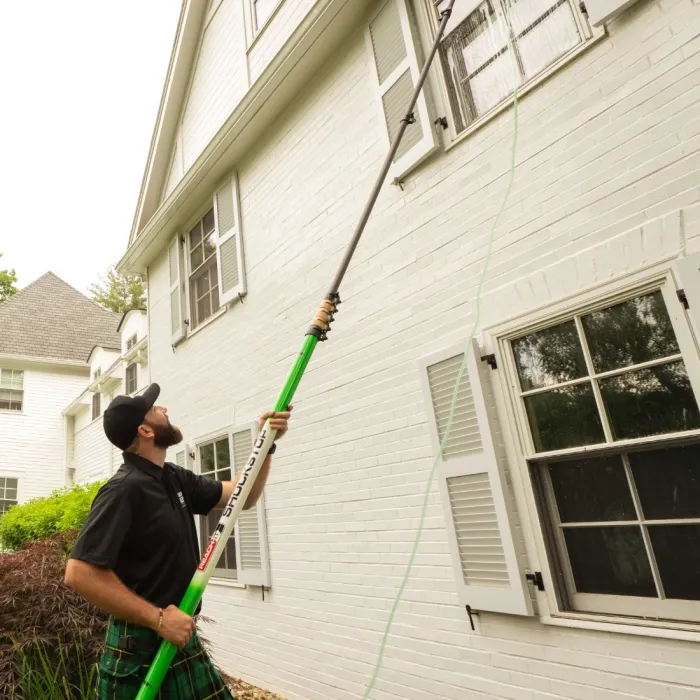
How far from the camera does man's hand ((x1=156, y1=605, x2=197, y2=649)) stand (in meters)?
1.77

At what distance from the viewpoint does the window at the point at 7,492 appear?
1298cm

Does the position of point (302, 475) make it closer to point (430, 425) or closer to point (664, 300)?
point (430, 425)

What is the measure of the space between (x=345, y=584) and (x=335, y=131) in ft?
12.5

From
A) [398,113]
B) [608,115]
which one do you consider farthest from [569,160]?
[398,113]

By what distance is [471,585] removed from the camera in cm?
299

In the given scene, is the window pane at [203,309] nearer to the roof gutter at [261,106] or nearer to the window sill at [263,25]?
the roof gutter at [261,106]

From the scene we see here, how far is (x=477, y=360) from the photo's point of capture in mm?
3125

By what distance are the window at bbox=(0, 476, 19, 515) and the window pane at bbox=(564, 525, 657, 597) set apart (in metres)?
14.3

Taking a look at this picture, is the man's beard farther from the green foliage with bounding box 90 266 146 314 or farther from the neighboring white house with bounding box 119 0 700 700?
the green foliage with bounding box 90 266 146 314

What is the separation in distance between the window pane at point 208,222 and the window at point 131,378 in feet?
17.7

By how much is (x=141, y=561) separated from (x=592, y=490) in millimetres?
2172

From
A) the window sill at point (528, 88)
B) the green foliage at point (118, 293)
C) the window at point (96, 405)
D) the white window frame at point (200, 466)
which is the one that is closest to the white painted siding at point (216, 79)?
the window sill at point (528, 88)

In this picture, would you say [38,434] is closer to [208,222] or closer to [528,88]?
[208,222]

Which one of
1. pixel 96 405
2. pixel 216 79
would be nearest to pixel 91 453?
pixel 96 405
